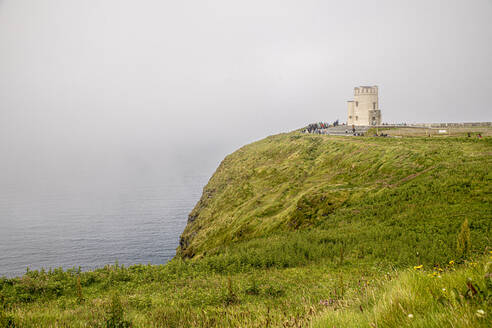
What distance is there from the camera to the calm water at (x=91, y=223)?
160 feet

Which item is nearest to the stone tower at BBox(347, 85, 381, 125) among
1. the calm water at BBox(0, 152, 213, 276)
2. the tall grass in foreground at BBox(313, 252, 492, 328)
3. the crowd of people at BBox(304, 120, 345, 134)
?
the crowd of people at BBox(304, 120, 345, 134)

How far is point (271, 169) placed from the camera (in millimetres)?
41156

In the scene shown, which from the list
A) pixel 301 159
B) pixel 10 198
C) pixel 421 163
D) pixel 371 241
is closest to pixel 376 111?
pixel 301 159

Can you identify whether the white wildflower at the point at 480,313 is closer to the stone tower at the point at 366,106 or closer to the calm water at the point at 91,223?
the calm water at the point at 91,223

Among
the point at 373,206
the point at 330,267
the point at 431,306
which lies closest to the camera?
the point at 431,306

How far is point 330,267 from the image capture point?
13.4 meters

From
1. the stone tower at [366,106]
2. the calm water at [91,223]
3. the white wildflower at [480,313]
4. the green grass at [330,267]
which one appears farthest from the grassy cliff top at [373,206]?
the stone tower at [366,106]

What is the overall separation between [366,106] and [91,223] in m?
74.1

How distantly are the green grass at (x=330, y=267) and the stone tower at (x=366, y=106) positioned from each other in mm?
41041

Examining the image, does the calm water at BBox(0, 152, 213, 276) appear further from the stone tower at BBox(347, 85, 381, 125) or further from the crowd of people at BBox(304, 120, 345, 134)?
the stone tower at BBox(347, 85, 381, 125)

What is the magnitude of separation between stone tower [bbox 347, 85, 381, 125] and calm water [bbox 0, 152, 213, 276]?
50.8 meters

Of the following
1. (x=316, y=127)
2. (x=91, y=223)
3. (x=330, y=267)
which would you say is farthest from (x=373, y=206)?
(x=91, y=223)

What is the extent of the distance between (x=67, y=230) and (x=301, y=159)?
5648cm

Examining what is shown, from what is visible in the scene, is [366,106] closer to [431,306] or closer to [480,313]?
[431,306]
